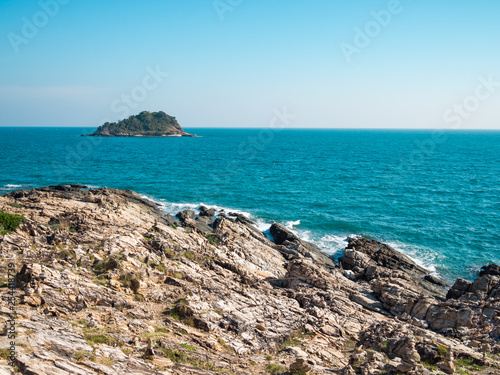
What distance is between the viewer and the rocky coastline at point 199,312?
1380 cm

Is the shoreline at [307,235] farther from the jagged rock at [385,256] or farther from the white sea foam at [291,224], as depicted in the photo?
the jagged rock at [385,256]

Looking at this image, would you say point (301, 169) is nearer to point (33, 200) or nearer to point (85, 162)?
point (85, 162)

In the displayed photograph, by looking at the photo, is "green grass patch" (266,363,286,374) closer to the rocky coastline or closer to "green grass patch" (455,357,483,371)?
the rocky coastline

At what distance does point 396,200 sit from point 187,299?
54.7m

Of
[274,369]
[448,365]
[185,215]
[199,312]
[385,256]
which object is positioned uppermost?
[185,215]

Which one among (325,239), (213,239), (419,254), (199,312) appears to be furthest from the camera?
(325,239)

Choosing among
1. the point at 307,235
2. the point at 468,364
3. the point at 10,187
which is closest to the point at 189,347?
the point at 468,364

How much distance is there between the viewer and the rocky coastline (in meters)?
13.8

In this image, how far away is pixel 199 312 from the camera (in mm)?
17969

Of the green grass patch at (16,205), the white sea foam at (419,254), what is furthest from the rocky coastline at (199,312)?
the white sea foam at (419,254)

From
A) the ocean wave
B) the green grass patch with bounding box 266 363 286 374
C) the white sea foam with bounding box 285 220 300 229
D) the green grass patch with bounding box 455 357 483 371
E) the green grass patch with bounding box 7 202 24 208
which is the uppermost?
the green grass patch with bounding box 7 202 24 208

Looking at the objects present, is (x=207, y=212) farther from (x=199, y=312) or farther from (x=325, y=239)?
(x=199, y=312)

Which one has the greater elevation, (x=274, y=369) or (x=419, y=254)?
(x=274, y=369)

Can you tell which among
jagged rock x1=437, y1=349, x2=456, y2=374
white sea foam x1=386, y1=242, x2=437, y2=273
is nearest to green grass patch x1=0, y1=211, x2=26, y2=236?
jagged rock x1=437, y1=349, x2=456, y2=374
